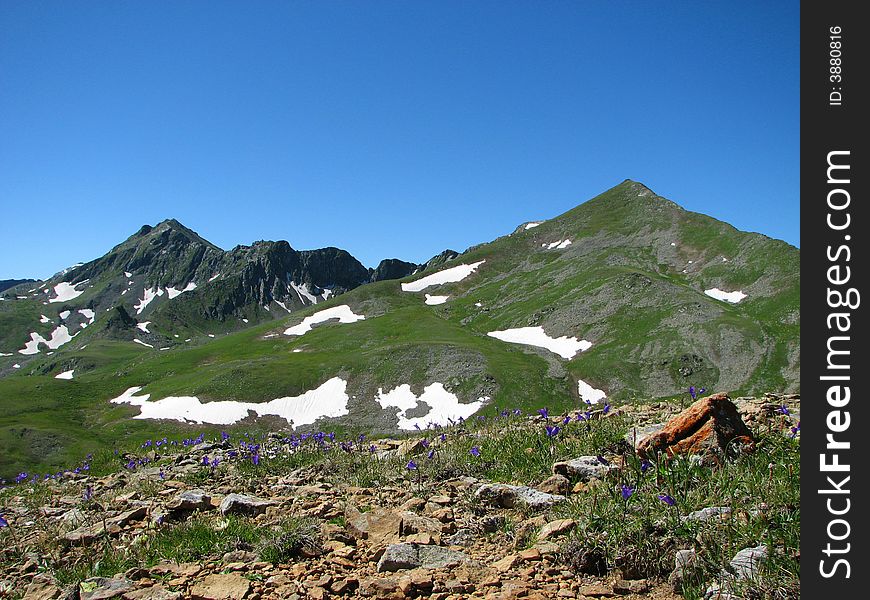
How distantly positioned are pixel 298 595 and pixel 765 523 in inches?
163

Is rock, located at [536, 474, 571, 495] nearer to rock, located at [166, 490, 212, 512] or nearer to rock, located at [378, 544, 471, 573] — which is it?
rock, located at [378, 544, 471, 573]

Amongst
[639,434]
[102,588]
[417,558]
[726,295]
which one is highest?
[726,295]

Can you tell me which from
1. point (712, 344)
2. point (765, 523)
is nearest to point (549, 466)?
point (765, 523)

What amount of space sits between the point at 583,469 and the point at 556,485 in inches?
19.4

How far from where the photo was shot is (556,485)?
6.36m

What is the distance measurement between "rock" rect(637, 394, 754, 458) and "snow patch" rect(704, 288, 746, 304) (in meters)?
114

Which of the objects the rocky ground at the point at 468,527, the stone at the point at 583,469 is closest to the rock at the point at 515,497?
Result: the rocky ground at the point at 468,527

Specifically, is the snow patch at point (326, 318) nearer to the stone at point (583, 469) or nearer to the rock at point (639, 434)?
the rock at point (639, 434)

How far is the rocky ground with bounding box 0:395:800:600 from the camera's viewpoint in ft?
13.7

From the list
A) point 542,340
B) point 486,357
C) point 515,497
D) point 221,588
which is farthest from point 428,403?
point 221,588

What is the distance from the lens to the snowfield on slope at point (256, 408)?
244 feet

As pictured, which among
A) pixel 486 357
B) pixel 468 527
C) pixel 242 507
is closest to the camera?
pixel 468 527

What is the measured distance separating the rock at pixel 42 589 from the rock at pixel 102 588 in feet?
1.14

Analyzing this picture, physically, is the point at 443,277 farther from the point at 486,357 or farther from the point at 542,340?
the point at 486,357
